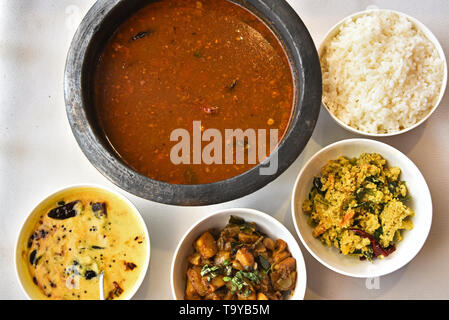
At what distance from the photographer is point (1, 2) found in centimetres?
221

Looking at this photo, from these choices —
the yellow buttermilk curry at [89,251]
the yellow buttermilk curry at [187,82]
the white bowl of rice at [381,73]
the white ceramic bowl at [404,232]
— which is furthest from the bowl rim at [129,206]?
the white bowl of rice at [381,73]

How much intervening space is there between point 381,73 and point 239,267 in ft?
3.36

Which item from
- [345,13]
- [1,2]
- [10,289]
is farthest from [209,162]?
[1,2]

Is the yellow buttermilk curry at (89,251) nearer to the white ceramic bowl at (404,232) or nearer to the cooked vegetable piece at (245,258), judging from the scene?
the cooked vegetable piece at (245,258)

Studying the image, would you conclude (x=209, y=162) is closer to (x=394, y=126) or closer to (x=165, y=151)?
(x=165, y=151)

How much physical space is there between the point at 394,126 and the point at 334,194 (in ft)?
1.31

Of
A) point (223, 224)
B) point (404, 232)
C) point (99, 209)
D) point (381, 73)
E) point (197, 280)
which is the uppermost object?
point (381, 73)

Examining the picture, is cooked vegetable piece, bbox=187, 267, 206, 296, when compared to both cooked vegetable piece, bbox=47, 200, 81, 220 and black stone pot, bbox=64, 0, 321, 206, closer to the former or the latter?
black stone pot, bbox=64, 0, 321, 206

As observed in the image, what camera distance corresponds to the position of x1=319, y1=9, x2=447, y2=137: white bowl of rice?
1.92 metres

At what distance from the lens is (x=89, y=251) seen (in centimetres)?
198

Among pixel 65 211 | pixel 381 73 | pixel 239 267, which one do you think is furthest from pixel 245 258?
pixel 381 73

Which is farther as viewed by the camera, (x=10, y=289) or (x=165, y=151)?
(x=10, y=289)

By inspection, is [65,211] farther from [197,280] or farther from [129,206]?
[197,280]

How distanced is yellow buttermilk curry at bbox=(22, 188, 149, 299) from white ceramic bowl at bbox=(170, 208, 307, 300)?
0.53 feet
